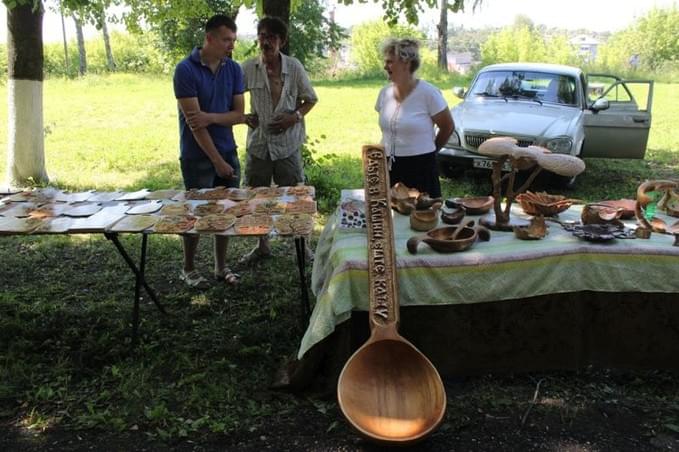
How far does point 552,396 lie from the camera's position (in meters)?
2.51

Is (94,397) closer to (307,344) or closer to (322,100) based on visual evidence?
(307,344)

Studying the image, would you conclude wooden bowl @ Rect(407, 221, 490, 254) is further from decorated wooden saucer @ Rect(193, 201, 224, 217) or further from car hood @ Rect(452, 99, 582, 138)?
car hood @ Rect(452, 99, 582, 138)

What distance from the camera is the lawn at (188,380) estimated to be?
2309 mm

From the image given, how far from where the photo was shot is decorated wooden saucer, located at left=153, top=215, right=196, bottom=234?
2.58 meters

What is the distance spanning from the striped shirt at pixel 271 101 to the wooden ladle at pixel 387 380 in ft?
5.34

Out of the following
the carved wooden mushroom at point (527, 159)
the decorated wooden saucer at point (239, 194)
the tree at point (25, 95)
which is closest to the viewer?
the carved wooden mushroom at point (527, 159)

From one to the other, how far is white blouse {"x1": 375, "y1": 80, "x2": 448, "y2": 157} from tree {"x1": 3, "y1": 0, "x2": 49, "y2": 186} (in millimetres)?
→ 4253

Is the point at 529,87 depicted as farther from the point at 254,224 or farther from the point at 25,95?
the point at 25,95

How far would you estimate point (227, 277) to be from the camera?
390 centimetres

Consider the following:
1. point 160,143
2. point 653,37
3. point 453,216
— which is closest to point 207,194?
point 453,216

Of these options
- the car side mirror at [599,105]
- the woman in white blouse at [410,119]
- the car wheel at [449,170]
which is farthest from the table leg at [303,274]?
the car side mirror at [599,105]

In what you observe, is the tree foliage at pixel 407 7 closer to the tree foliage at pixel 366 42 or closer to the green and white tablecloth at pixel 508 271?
the green and white tablecloth at pixel 508 271

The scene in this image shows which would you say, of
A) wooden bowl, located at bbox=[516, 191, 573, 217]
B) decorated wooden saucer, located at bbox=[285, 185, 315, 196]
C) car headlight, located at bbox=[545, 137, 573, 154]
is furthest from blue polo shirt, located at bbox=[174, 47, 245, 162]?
car headlight, located at bbox=[545, 137, 573, 154]

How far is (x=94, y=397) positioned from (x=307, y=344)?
3.57 feet
